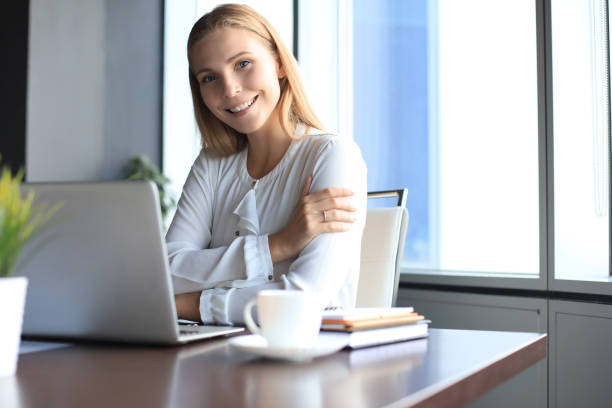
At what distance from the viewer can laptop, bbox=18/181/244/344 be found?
0.86 metres

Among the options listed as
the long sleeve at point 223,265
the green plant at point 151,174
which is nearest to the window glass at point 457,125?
the long sleeve at point 223,265

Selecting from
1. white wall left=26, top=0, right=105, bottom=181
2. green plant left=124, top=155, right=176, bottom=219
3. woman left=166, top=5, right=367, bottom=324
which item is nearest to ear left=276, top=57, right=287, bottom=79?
woman left=166, top=5, right=367, bottom=324

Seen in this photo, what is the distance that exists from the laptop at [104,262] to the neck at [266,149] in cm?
87

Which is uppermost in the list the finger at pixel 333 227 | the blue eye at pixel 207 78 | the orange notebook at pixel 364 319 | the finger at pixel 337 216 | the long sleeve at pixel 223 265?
the blue eye at pixel 207 78

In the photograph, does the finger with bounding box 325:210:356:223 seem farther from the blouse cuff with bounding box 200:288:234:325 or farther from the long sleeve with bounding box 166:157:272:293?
the blouse cuff with bounding box 200:288:234:325

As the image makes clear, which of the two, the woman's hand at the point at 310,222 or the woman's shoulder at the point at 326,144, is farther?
the woman's shoulder at the point at 326,144

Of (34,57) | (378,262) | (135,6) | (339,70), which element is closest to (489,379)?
(378,262)

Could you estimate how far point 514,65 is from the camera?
2.43m

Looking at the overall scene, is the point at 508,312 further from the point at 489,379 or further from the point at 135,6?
the point at 135,6

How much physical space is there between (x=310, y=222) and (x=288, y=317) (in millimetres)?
617

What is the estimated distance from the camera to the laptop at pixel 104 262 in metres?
0.86

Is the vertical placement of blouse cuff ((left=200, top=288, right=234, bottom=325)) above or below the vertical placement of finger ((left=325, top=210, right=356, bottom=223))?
below

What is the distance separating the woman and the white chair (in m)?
0.21

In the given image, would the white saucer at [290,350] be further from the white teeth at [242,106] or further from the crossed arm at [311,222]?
the white teeth at [242,106]
